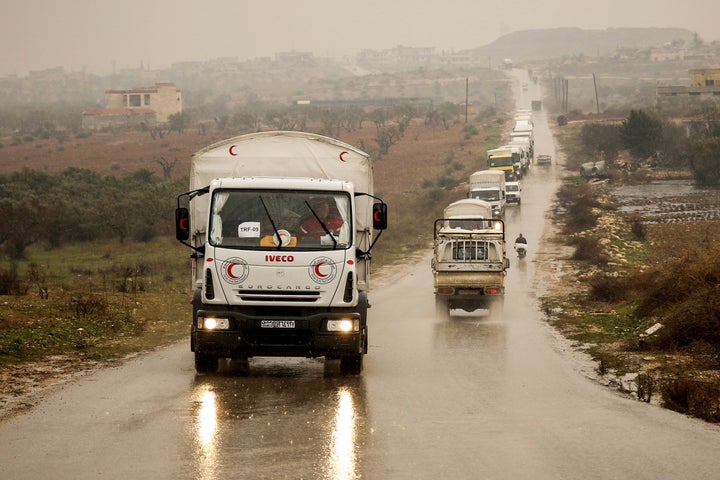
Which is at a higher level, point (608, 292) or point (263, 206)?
point (263, 206)

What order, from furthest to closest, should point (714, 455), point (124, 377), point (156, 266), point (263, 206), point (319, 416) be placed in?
point (156, 266)
point (124, 377)
point (263, 206)
point (319, 416)
point (714, 455)

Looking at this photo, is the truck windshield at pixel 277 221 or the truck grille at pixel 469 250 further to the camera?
the truck grille at pixel 469 250

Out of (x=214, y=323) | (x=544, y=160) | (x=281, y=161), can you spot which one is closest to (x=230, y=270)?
(x=214, y=323)

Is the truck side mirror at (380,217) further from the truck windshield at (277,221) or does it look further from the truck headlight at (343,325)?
the truck headlight at (343,325)

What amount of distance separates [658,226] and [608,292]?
24.6 m

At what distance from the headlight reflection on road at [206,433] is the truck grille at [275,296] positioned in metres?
1.33

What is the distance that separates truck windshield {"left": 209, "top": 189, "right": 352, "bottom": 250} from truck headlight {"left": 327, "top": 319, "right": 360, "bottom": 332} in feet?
3.27

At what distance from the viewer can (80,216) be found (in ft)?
176

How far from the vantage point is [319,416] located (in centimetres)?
1260

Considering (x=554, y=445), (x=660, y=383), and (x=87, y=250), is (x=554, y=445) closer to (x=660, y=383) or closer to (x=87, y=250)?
(x=660, y=383)

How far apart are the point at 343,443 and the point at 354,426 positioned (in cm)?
94

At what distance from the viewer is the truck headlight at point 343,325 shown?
48.4 ft

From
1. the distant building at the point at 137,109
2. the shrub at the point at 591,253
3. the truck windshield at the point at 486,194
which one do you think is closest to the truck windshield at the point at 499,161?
the truck windshield at the point at 486,194

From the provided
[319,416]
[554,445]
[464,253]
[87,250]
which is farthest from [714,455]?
[87,250]
